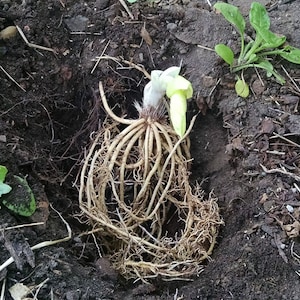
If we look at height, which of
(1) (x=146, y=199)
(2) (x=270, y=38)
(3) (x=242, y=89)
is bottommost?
(1) (x=146, y=199)

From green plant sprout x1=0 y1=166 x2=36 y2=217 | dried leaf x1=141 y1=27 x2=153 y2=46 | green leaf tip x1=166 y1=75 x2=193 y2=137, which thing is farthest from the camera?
dried leaf x1=141 y1=27 x2=153 y2=46

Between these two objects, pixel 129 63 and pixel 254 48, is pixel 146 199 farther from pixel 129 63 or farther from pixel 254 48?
pixel 254 48

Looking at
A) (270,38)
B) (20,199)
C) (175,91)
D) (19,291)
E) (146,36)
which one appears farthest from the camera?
(146,36)

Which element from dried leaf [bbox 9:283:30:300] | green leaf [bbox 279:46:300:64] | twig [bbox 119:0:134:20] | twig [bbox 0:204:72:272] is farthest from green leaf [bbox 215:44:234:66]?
dried leaf [bbox 9:283:30:300]

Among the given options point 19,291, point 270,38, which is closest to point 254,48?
point 270,38

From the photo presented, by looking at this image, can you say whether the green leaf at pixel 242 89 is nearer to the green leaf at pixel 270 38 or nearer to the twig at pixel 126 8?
the green leaf at pixel 270 38

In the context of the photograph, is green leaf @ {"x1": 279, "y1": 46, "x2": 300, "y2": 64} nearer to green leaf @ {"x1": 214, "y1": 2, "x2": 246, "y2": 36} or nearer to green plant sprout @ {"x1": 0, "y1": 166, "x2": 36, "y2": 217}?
green leaf @ {"x1": 214, "y1": 2, "x2": 246, "y2": 36}
